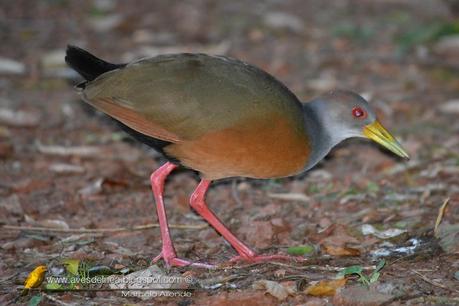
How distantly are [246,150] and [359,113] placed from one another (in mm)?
1002

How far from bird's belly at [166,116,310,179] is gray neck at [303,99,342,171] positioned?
17cm

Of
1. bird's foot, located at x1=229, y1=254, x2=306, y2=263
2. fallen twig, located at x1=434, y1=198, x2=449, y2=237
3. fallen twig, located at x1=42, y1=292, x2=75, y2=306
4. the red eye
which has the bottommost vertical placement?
fallen twig, located at x1=42, y1=292, x2=75, y2=306

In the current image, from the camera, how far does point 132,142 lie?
6984mm

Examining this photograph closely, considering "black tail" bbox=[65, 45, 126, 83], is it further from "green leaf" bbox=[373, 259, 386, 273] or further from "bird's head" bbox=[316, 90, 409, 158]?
"green leaf" bbox=[373, 259, 386, 273]

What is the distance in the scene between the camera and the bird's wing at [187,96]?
4.83 m

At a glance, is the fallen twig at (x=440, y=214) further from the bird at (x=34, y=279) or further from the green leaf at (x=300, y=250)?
the bird at (x=34, y=279)

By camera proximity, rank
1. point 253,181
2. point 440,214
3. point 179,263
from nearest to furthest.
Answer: point 179,263, point 440,214, point 253,181

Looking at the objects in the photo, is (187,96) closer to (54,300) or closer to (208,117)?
(208,117)

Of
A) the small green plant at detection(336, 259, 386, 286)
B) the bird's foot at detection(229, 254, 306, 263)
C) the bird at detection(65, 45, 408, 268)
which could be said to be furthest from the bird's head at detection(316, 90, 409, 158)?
the small green plant at detection(336, 259, 386, 286)

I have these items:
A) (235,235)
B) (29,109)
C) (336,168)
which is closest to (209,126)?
(235,235)

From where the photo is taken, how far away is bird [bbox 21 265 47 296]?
420cm

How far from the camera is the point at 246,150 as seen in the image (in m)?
4.80

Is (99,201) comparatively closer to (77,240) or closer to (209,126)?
(77,240)

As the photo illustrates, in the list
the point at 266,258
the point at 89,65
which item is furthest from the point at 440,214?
the point at 89,65
